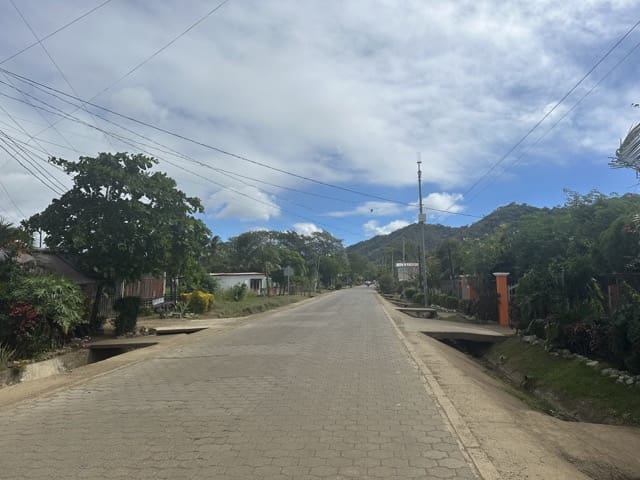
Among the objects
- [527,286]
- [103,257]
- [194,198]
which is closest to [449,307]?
[527,286]

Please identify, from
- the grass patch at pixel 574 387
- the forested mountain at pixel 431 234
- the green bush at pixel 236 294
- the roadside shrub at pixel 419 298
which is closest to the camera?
the grass patch at pixel 574 387

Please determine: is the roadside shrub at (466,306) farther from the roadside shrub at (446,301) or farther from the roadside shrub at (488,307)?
the roadside shrub at (488,307)

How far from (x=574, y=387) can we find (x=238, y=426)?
24.2ft

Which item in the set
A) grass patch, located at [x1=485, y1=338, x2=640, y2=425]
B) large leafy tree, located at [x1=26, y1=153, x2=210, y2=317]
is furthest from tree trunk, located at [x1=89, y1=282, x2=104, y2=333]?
grass patch, located at [x1=485, y1=338, x2=640, y2=425]

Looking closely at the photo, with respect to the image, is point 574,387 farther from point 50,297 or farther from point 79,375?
point 50,297

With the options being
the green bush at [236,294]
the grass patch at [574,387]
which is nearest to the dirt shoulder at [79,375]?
the grass patch at [574,387]

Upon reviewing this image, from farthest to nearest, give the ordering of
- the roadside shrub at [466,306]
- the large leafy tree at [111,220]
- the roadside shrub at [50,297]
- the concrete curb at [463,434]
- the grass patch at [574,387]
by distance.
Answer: the roadside shrub at [466,306] < the large leafy tree at [111,220] < the roadside shrub at [50,297] < the grass patch at [574,387] < the concrete curb at [463,434]

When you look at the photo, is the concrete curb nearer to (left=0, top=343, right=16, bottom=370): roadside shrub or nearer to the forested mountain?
(left=0, top=343, right=16, bottom=370): roadside shrub

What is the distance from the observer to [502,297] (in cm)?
2092

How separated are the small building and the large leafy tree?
31460 millimetres

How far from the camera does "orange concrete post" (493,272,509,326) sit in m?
20.5

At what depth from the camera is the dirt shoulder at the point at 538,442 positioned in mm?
4574

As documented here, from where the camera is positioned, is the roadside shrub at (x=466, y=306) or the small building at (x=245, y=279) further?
the small building at (x=245, y=279)

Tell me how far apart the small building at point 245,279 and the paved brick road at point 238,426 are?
129 ft
